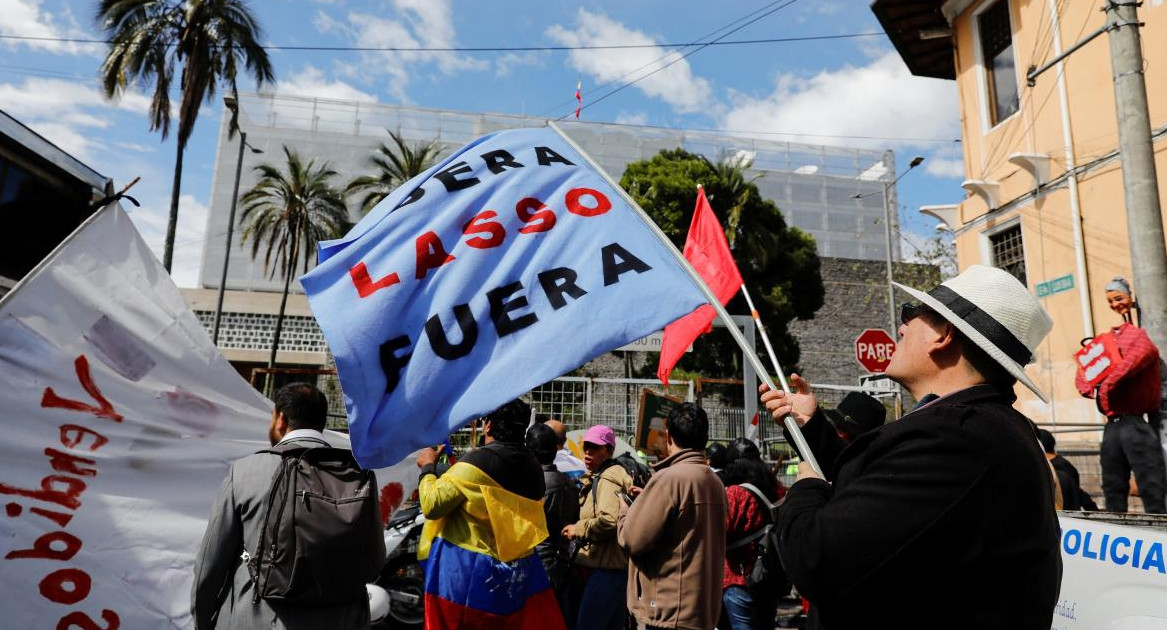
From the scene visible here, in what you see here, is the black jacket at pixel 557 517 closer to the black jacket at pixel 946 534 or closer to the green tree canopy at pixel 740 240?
the black jacket at pixel 946 534

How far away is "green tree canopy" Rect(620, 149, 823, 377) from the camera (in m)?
31.4

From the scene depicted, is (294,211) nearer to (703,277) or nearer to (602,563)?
(703,277)

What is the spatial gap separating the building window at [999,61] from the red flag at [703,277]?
31.9ft

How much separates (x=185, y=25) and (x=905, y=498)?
25.2 m

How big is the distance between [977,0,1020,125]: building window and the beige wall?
184 millimetres

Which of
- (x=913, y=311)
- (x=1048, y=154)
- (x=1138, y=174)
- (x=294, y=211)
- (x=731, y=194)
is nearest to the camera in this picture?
(x=913, y=311)

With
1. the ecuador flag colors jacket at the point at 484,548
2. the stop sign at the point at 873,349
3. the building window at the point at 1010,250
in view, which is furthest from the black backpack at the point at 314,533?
the building window at the point at 1010,250

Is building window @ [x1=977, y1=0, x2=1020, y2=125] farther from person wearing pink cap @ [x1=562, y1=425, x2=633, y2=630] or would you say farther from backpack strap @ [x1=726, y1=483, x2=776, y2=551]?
person wearing pink cap @ [x1=562, y1=425, x2=633, y2=630]

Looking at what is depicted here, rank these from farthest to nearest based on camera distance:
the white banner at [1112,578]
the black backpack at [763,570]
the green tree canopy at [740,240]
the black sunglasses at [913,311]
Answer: the green tree canopy at [740,240], the black backpack at [763,570], the white banner at [1112,578], the black sunglasses at [913,311]

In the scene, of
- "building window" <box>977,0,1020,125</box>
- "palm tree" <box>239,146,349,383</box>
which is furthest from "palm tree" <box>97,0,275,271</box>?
"building window" <box>977,0,1020,125</box>

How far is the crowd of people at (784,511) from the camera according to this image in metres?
1.57

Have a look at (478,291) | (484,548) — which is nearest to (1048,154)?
(484,548)

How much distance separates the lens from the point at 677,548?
3.91 meters

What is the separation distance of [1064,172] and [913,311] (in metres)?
12.2
